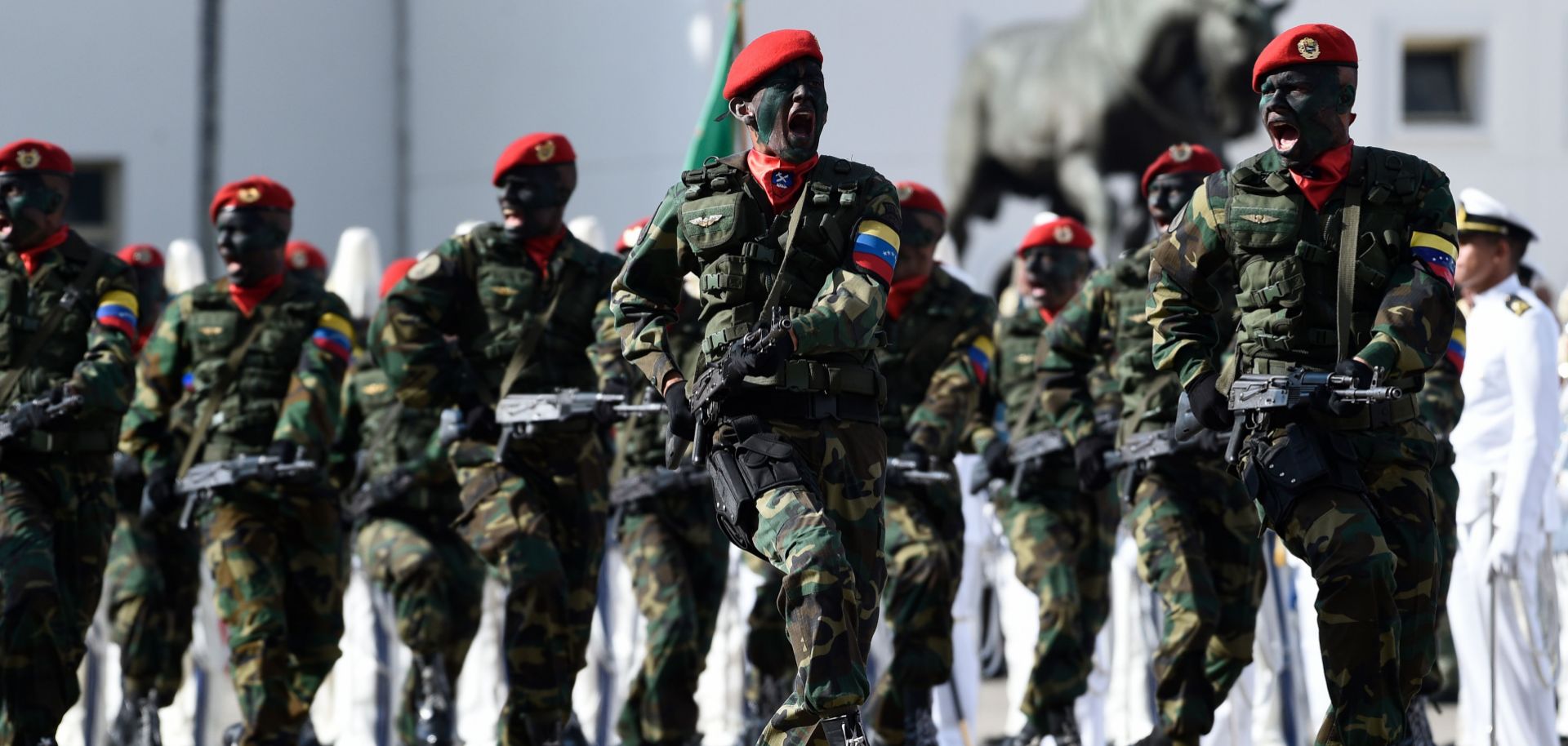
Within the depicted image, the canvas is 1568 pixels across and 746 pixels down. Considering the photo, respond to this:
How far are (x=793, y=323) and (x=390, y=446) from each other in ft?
14.8

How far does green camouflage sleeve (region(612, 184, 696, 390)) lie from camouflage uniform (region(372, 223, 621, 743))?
158 cm

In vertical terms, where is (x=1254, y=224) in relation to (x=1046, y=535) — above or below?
above

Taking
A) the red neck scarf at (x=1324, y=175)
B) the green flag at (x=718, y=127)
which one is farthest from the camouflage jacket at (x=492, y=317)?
the green flag at (x=718, y=127)

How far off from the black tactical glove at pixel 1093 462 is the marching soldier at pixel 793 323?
7.99 ft

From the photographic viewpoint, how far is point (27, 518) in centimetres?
932

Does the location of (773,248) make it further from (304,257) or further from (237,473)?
(304,257)

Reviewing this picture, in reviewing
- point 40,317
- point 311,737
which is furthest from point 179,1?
→ point 40,317

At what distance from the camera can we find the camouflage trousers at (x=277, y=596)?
9.77 m

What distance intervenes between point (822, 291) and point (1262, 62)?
1.42 metres

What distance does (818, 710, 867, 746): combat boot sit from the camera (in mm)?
7191

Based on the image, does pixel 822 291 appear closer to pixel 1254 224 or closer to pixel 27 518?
pixel 1254 224

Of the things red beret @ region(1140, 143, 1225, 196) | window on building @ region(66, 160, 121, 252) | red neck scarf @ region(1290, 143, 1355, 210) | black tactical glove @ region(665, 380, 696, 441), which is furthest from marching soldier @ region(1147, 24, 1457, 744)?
window on building @ region(66, 160, 121, 252)

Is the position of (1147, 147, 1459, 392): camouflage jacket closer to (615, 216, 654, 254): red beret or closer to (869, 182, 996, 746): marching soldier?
(869, 182, 996, 746): marching soldier

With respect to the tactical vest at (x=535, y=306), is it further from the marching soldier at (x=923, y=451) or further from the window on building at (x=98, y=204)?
the window on building at (x=98, y=204)
